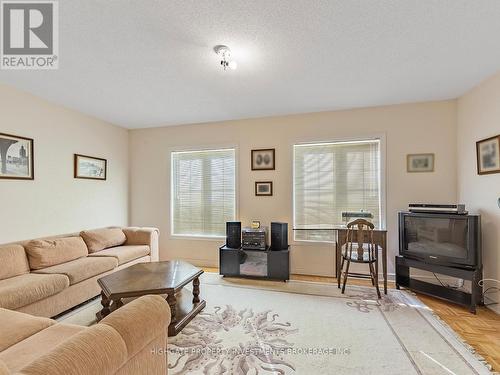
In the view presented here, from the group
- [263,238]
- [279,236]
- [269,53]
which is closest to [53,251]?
[263,238]

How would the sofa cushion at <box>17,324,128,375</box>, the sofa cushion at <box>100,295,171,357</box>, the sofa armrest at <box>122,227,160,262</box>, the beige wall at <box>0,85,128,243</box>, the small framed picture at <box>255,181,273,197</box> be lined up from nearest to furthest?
the sofa cushion at <box>17,324,128,375</box>, the sofa cushion at <box>100,295,171,357</box>, the beige wall at <box>0,85,128,243</box>, the sofa armrest at <box>122,227,160,262</box>, the small framed picture at <box>255,181,273,197</box>

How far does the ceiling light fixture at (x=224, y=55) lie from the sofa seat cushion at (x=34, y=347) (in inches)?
87.1

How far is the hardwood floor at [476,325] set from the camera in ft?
6.22

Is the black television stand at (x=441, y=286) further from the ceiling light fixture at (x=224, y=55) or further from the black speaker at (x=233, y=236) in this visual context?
the ceiling light fixture at (x=224, y=55)

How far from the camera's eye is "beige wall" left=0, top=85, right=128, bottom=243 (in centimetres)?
277

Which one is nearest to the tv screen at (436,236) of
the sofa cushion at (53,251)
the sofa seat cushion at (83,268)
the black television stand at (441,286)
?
the black television stand at (441,286)

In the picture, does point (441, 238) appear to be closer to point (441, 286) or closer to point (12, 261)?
point (441, 286)

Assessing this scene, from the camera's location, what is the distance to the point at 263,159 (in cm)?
391

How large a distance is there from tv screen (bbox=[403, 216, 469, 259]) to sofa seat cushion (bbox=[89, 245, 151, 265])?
354cm

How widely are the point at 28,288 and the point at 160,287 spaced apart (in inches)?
43.6

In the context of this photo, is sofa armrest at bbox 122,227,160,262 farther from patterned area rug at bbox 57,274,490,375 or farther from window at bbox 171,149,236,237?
patterned area rug at bbox 57,274,490,375

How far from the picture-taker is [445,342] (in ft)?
6.48

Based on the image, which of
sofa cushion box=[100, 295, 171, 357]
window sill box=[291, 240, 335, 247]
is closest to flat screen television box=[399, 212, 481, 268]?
window sill box=[291, 240, 335, 247]

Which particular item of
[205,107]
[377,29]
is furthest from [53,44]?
[377,29]
